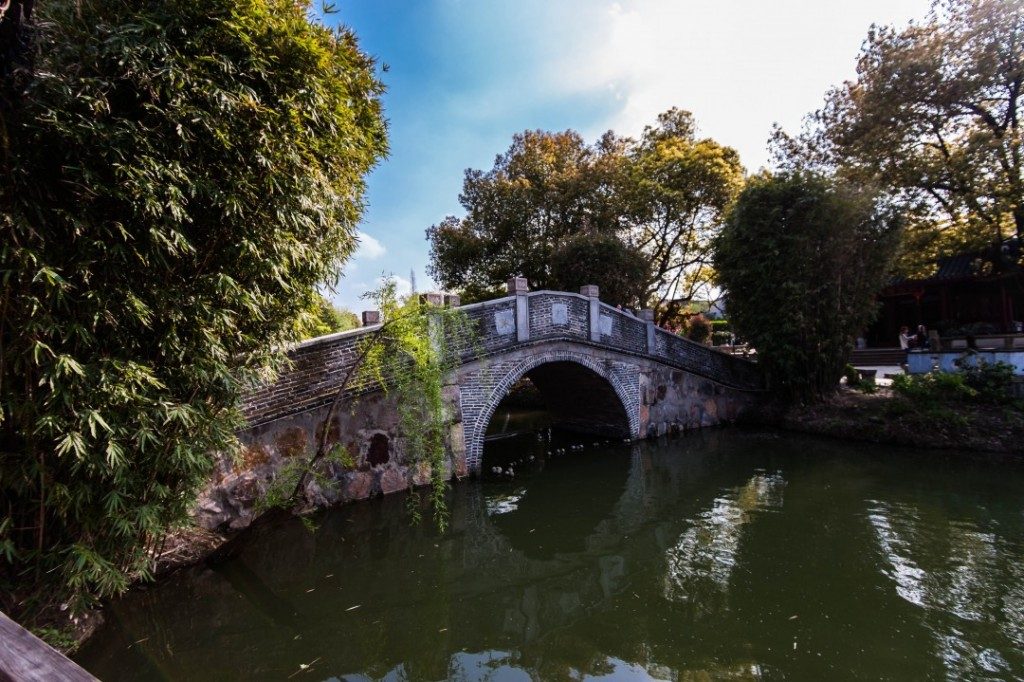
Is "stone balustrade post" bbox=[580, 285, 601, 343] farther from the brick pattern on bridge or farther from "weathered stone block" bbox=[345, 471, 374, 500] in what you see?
"weathered stone block" bbox=[345, 471, 374, 500]

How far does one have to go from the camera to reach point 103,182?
10.1 feet

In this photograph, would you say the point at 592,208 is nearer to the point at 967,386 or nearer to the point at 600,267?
the point at 600,267

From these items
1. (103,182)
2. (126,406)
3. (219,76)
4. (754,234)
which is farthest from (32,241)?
(754,234)

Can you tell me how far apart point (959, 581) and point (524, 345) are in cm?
575

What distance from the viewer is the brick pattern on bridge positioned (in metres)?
6.08

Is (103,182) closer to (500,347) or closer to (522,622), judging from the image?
(522,622)

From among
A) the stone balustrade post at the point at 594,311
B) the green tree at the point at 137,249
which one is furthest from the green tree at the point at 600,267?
the green tree at the point at 137,249

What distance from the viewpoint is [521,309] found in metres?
8.38

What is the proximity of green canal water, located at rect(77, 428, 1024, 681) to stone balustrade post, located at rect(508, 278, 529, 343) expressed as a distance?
2.59m

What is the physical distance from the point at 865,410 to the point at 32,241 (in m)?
11.7

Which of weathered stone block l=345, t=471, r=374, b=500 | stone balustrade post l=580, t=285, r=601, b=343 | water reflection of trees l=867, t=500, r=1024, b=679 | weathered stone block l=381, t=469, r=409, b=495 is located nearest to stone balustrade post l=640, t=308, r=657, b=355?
stone balustrade post l=580, t=285, r=601, b=343

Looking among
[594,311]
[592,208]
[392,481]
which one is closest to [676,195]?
[592,208]

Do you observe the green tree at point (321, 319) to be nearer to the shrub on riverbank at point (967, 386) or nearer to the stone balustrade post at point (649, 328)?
the stone balustrade post at point (649, 328)

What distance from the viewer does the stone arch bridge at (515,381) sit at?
242 inches
